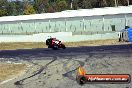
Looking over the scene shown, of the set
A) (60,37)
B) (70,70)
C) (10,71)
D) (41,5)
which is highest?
(70,70)

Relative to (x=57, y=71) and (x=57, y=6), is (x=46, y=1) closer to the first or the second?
(x=57, y=6)

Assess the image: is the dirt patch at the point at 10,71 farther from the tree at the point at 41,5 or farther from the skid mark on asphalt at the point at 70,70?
the tree at the point at 41,5

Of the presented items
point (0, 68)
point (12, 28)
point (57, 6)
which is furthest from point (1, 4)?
point (0, 68)

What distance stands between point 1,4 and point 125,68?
125268 mm

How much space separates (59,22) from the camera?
7044cm

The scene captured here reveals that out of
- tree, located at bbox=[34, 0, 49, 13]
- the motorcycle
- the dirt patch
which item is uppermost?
the dirt patch

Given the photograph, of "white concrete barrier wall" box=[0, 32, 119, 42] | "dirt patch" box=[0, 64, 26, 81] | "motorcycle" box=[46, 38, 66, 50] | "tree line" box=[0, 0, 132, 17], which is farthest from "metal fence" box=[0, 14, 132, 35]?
"tree line" box=[0, 0, 132, 17]

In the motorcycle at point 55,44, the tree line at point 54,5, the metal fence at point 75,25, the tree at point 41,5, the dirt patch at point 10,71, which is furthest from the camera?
the tree at point 41,5

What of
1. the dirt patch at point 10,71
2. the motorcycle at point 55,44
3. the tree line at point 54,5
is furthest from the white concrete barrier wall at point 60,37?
the tree line at point 54,5

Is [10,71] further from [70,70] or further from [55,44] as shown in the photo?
[55,44]

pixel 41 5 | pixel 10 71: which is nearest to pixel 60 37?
pixel 10 71

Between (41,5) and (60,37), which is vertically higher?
(60,37)

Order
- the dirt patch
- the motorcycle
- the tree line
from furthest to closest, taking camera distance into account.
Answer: the tree line
the motorcycle
the dirt patch

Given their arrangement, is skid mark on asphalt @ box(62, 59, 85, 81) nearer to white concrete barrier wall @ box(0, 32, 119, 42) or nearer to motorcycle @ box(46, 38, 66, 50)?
motorcycle @ box(46, 38, 66, 50)
